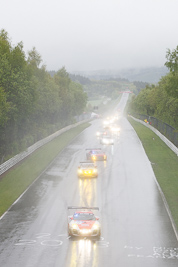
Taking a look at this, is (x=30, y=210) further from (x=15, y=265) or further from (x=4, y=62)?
(x=4, y=62)

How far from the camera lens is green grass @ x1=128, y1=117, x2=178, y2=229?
37.9 m

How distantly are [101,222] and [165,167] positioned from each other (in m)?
25.6

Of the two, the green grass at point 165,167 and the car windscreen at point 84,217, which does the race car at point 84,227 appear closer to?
the car windscreen at point 84,217

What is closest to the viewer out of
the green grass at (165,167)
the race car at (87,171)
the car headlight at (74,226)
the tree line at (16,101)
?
the car headlight at (74,226)

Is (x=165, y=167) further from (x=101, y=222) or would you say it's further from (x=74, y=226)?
(x=74, y=226)

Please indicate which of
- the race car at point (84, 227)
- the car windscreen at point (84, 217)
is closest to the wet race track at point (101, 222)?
the race car at point (84, 227)

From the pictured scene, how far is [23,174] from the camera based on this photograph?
5000cm

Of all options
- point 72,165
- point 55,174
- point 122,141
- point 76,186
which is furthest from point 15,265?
point 122,141

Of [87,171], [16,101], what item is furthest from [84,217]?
[16,101]

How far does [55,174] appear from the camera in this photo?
49688 mm

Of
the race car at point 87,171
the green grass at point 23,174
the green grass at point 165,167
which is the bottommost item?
the green grass at point 165,167

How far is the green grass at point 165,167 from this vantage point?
37934 mm

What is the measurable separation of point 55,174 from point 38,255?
26906 millimetres

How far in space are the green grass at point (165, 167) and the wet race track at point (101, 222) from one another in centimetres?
95
